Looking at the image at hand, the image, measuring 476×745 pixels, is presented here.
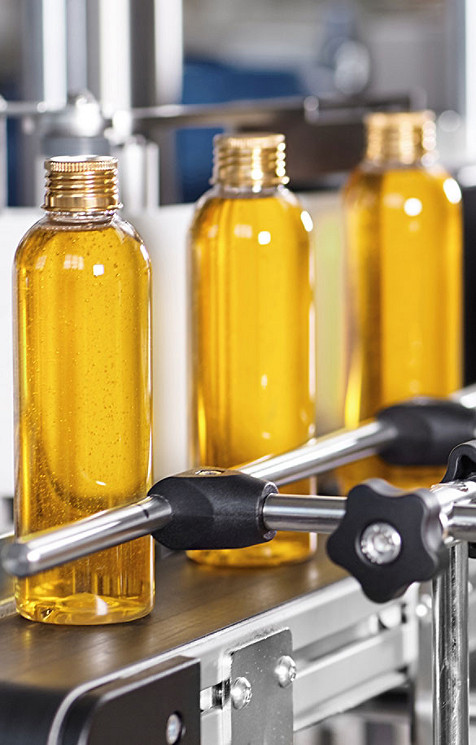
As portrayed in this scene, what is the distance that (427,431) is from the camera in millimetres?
795

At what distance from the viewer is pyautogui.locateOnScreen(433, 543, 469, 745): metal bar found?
575mm

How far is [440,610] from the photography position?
59 centimetres

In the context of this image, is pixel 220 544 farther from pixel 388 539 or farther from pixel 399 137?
pixel 399 137

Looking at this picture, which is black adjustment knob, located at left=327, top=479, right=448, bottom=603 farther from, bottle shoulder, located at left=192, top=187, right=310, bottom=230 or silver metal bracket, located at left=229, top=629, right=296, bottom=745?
bottle shoulder, located at left=192, top=187, right=310, bottom=230

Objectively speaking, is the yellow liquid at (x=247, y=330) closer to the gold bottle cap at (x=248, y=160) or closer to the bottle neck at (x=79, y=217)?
the gold bottle cap at (x=248, y=160)

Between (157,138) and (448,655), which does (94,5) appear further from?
(448,655)

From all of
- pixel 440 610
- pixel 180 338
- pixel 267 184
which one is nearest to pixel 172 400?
pixel 180 338

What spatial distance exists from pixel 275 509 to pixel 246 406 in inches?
5.9

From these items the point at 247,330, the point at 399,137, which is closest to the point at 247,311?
the point at 247,330

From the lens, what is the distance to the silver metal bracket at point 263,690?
586 mm

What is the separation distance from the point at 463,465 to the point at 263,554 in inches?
5.7

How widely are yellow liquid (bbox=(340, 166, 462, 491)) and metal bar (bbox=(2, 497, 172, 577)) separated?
1.03ft

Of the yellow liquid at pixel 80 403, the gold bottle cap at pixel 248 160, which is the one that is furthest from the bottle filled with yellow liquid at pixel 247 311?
the yellow liquid at pixel 80 403

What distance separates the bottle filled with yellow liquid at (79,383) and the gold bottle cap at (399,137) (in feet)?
1.03
